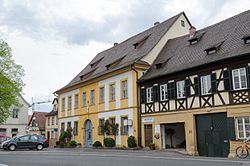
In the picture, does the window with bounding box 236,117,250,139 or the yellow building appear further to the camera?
the yellow building

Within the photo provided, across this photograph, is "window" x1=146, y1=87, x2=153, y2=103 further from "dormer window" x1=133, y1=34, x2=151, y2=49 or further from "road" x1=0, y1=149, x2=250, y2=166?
"road" x1=0, y1=149, x2=250, y2=166

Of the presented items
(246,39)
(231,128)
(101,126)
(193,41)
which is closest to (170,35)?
(193,41)

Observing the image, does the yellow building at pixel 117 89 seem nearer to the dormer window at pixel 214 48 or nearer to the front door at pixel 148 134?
the front door at pixel 148 134

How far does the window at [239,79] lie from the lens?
2021 cm

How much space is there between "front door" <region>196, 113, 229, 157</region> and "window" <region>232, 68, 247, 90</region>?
2.12 meters

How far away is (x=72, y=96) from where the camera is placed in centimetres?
4094

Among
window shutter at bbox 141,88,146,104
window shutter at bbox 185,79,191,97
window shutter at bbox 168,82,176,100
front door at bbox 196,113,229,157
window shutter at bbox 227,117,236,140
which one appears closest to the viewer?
window shutter at bbox 227,117,236,140

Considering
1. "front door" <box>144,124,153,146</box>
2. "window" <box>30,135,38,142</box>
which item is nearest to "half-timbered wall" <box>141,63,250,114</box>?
"front door" <box>144,124,153,146</box>

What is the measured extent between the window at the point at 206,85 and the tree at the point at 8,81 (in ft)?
85.1

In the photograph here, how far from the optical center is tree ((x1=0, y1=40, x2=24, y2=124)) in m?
40.0

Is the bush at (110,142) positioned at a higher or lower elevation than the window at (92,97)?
lower

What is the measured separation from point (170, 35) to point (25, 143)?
56.9 feet

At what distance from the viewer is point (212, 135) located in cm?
A: 2244

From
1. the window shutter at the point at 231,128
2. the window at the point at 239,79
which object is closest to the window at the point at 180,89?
the window shutter at the point at 231,128
